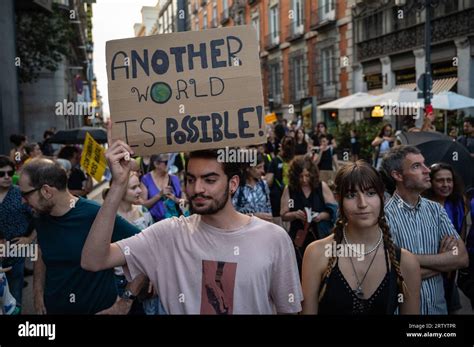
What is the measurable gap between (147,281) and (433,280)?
1.49 metres

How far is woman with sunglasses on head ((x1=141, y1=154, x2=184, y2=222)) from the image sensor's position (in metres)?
5.95

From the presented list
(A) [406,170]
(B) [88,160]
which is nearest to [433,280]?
(A) [406,170]

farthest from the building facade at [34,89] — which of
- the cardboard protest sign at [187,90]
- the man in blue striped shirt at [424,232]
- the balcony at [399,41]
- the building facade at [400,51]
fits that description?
the balcony at [399,41]

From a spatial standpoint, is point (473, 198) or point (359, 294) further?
point (473, 198)

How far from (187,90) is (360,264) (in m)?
1.07

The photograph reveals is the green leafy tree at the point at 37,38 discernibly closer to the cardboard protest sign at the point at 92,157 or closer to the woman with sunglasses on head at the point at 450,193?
the cardboard protest sign at the point at 92,157

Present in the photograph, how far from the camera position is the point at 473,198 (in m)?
3.95

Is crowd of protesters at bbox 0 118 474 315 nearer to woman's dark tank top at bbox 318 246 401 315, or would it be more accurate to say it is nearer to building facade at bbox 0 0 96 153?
woman's dark tank top at bbox 318 246 401 315

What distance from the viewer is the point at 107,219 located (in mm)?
2164

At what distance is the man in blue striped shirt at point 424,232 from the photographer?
2.89 m

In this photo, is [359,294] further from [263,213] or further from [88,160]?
[88,160]

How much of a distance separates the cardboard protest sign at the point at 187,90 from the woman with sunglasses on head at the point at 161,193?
3567 mm

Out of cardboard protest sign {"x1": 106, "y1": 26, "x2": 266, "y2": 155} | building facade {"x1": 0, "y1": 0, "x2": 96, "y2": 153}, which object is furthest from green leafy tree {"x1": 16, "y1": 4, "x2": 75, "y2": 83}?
cardboard protest sign {"x1": 106, "y1": 26, "x2": 266, "y2": 155}

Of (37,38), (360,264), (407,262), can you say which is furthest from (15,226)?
(37,38)
